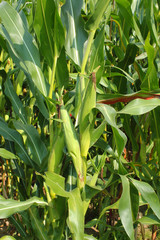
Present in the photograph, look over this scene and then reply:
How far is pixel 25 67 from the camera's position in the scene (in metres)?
1.00

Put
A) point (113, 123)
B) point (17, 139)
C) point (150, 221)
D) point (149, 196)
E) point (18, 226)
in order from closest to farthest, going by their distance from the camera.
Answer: point (113, 123), point (149, 196), point (150, 221), point (17, 139), point (18, 226)

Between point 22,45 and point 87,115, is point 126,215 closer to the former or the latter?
point 87,115

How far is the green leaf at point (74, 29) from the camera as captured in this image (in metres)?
0.99

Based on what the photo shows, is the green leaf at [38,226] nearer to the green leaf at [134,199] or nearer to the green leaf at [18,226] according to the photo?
the green leaf at [18,226]

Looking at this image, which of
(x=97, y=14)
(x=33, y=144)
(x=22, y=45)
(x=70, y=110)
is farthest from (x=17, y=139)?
(x=97, y=14)

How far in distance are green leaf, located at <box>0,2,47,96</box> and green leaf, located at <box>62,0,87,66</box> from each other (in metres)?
0.13

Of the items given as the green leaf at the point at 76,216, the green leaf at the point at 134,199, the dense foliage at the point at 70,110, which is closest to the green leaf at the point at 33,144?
the dense foliage at the point at 70,110

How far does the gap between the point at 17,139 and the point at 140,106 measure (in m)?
0.54

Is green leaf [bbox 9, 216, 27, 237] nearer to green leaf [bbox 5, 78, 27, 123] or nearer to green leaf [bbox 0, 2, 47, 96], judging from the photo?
green leaf [bbox 5, 78, 27, 123]

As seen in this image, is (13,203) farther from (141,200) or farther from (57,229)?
(141,200)

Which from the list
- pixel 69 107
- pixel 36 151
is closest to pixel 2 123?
pixel 36 151

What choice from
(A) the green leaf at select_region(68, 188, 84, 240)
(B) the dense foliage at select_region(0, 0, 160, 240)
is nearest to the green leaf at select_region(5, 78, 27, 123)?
(B) the dense foliage at select_region(0, 0, 160, 240)

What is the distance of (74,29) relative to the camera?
1.02m

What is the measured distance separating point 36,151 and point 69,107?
22 centimetres
